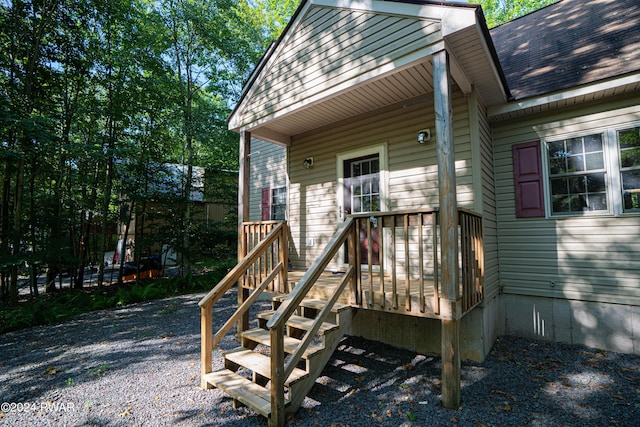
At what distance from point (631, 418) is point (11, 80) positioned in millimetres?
10365

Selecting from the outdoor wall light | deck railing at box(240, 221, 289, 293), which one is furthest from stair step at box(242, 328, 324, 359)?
the outdoor wall light

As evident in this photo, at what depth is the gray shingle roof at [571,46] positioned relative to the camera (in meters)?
3.92

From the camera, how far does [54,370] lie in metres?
3.66

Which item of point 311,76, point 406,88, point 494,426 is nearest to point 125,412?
point 494,426

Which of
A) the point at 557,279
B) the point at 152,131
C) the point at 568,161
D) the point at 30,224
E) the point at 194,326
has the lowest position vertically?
the point at 194,326

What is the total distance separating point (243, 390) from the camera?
2744 mm

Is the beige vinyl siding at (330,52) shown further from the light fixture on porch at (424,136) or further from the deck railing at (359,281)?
the deck railing at (359,281)

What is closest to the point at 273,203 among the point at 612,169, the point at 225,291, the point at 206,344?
the point at 225,291

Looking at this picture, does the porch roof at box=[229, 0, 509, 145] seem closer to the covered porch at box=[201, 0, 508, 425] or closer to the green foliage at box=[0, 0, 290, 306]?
the covered porch at box=[201, 0, 508, 425]

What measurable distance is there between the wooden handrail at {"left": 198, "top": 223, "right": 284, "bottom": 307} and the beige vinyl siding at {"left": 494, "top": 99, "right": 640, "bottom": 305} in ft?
11.3

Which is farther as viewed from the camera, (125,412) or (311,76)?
(311,76)

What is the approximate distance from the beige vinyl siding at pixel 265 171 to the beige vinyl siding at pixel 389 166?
7.96 ft

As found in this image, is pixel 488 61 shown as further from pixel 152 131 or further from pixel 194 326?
pixel 152 131

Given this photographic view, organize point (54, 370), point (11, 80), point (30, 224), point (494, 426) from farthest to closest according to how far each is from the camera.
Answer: point (30, 224) → point (11, 80) → point (54, 370) → point (494, 426)
